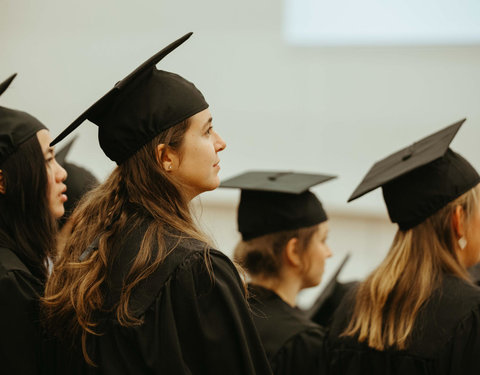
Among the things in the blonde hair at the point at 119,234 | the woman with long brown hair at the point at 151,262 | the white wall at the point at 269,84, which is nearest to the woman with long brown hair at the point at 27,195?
the blonde hair at the point at 119,234

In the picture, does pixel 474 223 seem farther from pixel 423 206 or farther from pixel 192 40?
pixel 192 40

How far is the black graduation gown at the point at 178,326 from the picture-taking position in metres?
1.53

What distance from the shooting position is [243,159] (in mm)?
5340

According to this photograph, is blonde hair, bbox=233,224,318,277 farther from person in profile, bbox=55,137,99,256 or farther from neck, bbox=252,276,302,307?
person in profile, bbox=55,137,99,256

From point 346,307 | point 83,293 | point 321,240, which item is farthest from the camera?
point 321,240

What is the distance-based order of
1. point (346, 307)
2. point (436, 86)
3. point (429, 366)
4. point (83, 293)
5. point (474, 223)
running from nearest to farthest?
point (83, 293), point (429, 366), point (474, 223), point (346, 307), point (436, 86)

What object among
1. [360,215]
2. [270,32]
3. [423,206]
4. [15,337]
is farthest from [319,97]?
[15,337]

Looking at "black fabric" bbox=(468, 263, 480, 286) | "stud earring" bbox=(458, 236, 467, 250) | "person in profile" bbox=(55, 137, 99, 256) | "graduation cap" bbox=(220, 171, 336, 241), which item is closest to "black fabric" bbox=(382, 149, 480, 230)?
"stud earring" bbox=(458, 236, 467, 250)

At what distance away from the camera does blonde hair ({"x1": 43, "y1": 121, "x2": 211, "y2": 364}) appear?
1566 millimetres

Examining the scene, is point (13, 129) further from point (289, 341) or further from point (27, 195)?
point (289, 341)

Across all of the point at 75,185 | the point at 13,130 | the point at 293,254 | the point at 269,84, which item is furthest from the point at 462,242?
the point at 269,84

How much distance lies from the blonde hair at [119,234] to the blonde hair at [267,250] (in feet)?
2.93

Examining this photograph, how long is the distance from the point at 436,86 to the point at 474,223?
3.01 metres

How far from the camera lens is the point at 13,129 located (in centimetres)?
218
